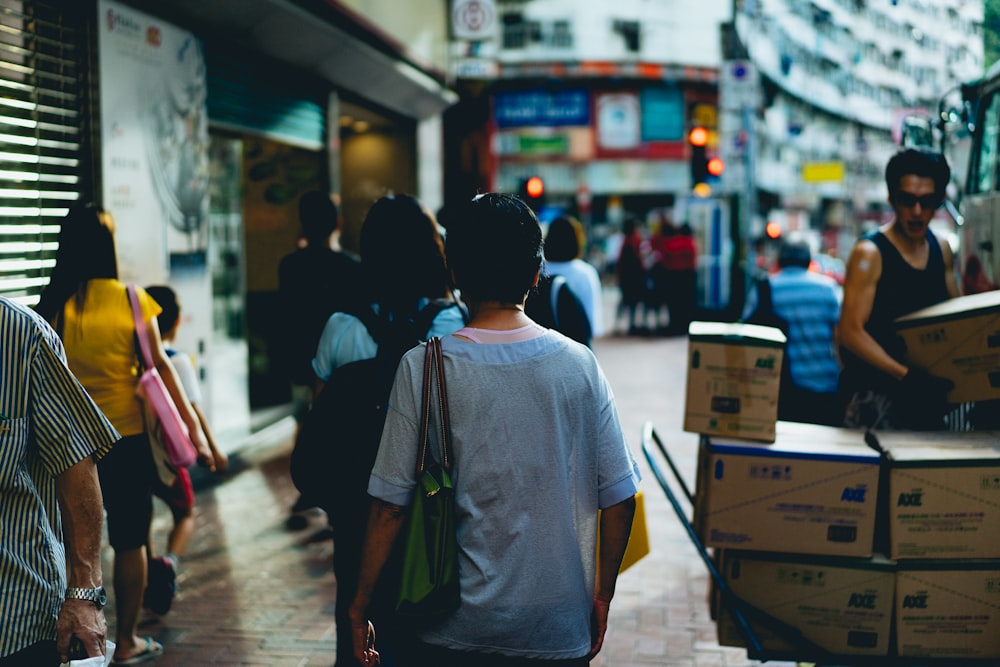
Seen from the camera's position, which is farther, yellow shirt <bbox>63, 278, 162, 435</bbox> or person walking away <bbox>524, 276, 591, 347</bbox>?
person walking away <bbox>524, 276, 591, 347</bbox>

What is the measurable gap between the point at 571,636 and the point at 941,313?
201 centimetres

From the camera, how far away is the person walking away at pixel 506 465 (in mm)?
2344

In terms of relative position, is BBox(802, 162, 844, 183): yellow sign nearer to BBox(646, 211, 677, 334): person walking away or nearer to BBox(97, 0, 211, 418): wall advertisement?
BBox(646, 211, 677, 334): person walking away

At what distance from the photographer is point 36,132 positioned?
20.0 ft

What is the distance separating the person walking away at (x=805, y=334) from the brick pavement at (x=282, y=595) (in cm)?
108

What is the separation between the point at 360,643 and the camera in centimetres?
251

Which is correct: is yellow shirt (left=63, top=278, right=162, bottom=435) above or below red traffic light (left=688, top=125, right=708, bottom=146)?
below

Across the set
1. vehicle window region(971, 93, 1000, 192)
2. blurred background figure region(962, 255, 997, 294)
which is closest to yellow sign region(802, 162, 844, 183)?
vehicle window region(971, 93, 1000, 192)

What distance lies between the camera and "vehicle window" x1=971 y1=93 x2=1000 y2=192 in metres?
5.89

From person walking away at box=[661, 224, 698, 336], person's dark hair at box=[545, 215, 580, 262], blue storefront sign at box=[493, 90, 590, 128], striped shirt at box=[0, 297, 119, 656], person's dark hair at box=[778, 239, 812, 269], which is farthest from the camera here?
blue storefront sign at box=[493, 90, 590, 128]

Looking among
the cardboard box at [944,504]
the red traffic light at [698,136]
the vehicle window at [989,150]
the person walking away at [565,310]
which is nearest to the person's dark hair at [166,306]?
the person walking away at [565,310]

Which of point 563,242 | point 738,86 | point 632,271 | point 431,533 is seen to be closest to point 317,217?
point 563,242

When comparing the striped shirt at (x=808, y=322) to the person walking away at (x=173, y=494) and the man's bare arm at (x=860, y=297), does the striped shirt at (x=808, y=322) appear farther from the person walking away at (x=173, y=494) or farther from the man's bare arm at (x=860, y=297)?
the person walking away at (x=173, y=494)

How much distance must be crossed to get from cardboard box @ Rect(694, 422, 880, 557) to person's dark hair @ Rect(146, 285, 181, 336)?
3071mm
